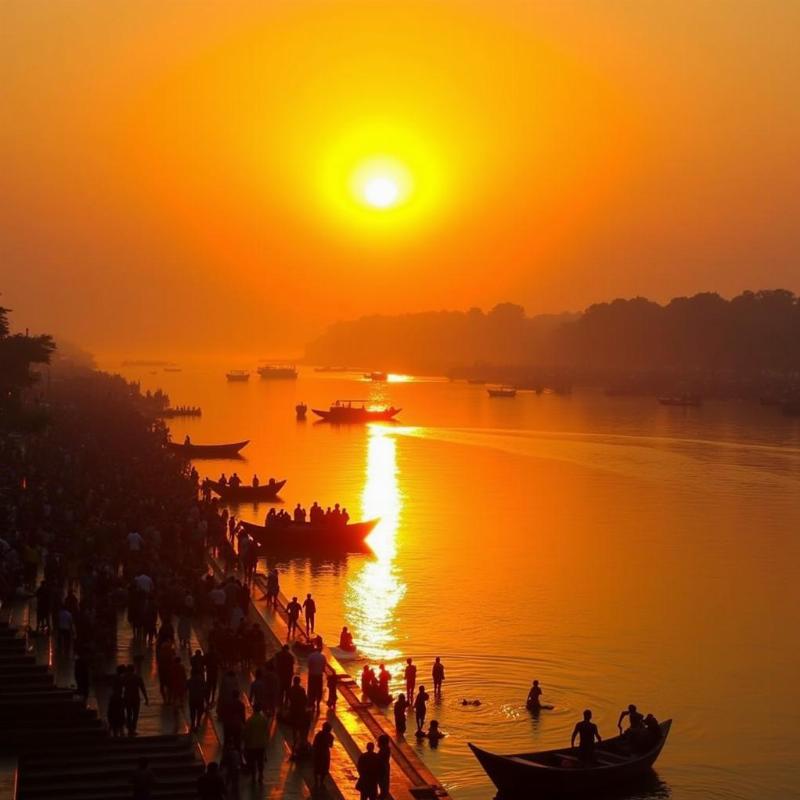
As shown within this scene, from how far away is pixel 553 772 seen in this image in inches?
794

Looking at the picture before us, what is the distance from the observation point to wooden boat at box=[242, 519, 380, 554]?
43969 millimetres

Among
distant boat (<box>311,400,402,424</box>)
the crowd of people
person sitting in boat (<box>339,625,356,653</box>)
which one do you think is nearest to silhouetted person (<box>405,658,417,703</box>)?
person sitting in boat (<box>339,625,356,653</box>)

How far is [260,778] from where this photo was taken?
16.6 metres

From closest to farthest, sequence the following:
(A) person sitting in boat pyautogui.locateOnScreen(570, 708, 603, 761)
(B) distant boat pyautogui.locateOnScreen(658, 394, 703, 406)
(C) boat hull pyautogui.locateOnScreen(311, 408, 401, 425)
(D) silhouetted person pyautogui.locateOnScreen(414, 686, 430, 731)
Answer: (A) person sitting in boat pyautogui.locateOnScreen(570, 708, 603, 761)
(D) silhouetted person pyautogui.locateOnScreen(414, 686, 430, 731)
(C) boat hull pyautogui.locateOnScreen(311, 408, 401, 425)
(B) distant boat pyautogui.locateOnScreen(658, 394, 703, 406)

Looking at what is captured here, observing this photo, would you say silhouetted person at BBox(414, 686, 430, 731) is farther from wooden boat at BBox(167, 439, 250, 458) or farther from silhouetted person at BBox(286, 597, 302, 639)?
wooden boat at BBox(167, 439, 250, 458)

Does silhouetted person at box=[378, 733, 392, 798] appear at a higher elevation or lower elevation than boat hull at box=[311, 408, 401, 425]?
higher

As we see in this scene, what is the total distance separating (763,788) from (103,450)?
4477 cm

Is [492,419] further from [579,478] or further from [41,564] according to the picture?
[41,564]

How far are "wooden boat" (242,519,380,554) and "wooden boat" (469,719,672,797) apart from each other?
23.8 metres

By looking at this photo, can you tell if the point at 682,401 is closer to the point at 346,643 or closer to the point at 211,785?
the point at 346,643

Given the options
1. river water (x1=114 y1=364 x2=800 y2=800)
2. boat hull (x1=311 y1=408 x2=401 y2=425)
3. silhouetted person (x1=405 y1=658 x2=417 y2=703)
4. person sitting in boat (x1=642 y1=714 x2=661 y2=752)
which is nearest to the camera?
person sitting in boat (x1=642 y1=714 x2=661 y2=752)

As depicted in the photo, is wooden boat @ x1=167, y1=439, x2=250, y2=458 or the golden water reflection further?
wooden boat @ x1=167, y1=439, x2=250, y2=458

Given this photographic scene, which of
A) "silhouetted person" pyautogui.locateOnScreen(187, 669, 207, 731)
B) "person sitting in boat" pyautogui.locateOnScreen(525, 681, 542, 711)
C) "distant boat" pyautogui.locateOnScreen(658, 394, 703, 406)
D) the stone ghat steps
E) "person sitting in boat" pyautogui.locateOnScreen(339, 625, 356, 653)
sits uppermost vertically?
"distant boat" pyautogui.locateOnScreen(658, 394, 703, 406)

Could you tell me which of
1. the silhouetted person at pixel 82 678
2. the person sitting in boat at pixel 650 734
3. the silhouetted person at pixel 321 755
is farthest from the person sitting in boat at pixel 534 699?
the silhouetted person at pixel 82 678
